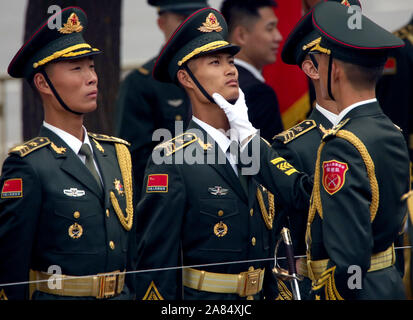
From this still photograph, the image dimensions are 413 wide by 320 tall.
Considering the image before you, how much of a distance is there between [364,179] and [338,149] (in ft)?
0.70

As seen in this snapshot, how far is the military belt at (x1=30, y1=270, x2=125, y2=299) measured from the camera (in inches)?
194

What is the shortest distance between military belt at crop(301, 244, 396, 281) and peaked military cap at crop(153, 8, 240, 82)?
4.78 feet

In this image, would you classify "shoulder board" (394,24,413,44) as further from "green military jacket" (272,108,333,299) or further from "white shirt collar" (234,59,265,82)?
"green military jacket" (272,108,333,299)

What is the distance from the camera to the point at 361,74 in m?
4.73

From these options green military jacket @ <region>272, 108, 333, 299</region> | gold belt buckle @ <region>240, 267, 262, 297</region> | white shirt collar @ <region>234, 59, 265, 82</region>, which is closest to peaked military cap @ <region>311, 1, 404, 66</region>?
green military jacket @ <region>272, 108, 333, 299</region>

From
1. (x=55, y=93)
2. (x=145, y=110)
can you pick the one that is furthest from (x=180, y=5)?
(x=55, y=93)

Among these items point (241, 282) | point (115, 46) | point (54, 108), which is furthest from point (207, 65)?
point (115, 46)

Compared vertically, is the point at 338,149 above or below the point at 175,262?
above

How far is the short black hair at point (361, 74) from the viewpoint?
473 centimetres

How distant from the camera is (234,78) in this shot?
216 inches

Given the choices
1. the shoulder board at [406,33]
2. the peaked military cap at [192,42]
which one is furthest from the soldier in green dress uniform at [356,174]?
the shoulder board at [406,33]

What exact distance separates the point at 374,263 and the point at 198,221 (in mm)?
1102

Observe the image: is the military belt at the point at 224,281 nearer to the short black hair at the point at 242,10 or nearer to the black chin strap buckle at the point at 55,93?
the black chin strap buckle at the point at 55,93
